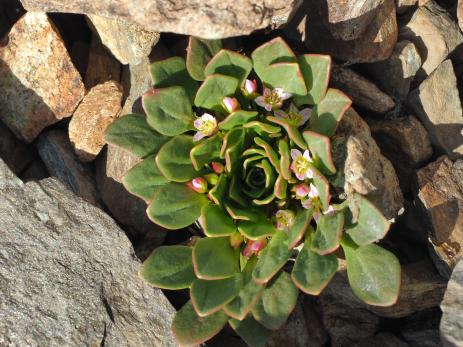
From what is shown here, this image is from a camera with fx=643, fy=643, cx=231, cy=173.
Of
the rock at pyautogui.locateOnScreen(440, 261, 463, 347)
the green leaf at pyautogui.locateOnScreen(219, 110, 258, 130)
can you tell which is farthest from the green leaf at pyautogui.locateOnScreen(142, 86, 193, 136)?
the rock at pyautogui.locateOnScreen(440, 261, 463, 347)

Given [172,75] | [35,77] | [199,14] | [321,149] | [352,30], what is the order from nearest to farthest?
[321,149] → [199,14] → [172,75] → [352,30] → [35,77]

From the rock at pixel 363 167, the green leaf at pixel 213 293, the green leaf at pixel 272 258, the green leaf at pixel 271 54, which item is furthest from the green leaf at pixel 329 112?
the green leaf at pixel 213 293

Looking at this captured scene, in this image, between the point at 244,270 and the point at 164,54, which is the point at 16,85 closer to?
the point at 164,54

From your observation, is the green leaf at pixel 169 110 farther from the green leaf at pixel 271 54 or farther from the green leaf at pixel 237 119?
the green leaf at pixel 271 54

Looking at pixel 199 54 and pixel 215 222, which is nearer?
pixel 215 222

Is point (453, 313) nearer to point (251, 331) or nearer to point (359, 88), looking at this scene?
point (251, 331)

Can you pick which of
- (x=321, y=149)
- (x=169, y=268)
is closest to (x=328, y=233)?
(x=321, y=149)
